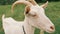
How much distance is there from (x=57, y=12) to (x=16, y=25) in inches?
225

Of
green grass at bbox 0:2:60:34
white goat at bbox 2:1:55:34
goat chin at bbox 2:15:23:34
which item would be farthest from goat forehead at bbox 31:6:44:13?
green grass at bbox 0:2:60:34

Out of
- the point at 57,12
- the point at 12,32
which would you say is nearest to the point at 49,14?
the point at 57,12

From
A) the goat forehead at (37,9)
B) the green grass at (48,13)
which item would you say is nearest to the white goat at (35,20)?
the goat forehead at (37,9)

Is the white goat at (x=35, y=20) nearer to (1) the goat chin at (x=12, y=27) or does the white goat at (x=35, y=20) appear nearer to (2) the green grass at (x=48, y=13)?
(1) the goat chin at (x=12, y=27)

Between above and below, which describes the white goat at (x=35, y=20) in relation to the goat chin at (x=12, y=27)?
above

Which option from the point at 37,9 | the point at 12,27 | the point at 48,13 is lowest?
the point at 48,13

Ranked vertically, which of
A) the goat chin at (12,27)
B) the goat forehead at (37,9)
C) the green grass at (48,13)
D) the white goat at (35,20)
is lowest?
the green grass at (48,13)

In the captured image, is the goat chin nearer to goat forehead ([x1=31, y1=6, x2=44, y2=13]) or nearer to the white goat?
the white goat

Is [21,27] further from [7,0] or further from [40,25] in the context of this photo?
[7,0]

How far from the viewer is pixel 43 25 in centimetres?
485

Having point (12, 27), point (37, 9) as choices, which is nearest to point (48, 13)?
point (12, 27)

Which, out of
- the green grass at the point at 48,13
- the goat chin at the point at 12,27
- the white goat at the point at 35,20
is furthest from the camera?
the green grass at the point at 48,13

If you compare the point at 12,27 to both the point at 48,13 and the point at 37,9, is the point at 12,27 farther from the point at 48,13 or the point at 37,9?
the point at 48,13

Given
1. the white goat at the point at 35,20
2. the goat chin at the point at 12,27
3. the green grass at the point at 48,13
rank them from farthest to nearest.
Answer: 1. the green grass at the point at 48,13
2. the goat chin at the point at 12,27
3. the white goat at the point at 35,20
